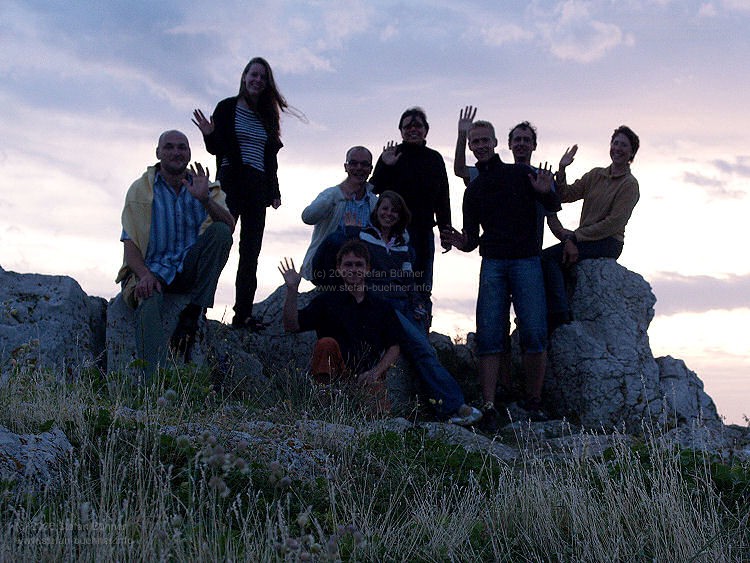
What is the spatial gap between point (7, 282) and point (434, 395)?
4958 mm

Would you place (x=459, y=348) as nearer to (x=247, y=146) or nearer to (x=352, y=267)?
(x=352, y=267)

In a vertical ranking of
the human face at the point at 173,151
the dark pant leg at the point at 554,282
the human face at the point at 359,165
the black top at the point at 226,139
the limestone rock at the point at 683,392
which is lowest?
the limestone rock at the point at 683,392

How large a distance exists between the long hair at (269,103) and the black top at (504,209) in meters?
2.48

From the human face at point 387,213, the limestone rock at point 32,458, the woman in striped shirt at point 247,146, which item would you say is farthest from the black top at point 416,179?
the limestone rock at point 32,458

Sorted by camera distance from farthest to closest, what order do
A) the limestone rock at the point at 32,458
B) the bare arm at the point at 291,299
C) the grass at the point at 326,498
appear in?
the bare arm at the point at 291,299 → the limestone rock at the point at 32,458 → the grass at the point at 326,498

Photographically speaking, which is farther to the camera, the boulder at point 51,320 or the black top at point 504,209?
the black top at point 504,209

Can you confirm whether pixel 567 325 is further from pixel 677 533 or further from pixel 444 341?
pixel 677 533

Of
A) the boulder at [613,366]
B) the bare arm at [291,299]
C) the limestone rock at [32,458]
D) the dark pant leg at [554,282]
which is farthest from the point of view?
the dark pant leg at [554,282]

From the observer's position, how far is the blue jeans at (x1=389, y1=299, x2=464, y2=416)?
31.8 feet

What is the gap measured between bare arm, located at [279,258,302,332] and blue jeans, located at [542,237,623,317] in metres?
3.76

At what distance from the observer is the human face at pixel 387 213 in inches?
389

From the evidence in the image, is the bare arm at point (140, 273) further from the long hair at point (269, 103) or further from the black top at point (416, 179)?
the black top at point (416, 179)

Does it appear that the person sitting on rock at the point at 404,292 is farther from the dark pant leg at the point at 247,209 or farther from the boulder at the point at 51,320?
the boulder at the point at 51,320

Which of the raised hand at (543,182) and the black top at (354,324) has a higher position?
the raised hand at (543,182)
